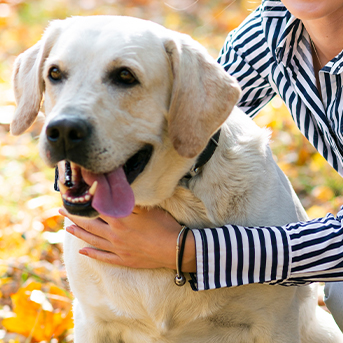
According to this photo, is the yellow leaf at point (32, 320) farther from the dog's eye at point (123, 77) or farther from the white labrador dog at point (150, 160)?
the dog's eye at point (123, 77)

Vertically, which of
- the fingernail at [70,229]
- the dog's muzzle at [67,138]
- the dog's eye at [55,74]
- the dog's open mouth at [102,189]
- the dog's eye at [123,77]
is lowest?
the fingernail at [70,229]

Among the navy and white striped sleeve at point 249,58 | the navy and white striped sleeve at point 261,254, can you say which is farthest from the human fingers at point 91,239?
the navy and white striped sleeve at point 249,58

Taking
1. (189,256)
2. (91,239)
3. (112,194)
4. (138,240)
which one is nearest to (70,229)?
(91,239)

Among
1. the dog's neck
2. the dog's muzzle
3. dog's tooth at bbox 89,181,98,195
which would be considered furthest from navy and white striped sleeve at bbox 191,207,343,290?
the dog's muzzle

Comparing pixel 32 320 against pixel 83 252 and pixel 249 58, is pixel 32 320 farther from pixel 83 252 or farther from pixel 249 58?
pixel 249 58

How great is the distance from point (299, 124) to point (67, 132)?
1377mm

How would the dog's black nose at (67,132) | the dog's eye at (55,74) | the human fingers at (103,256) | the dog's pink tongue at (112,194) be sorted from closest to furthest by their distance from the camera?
1. the dog's black nose at (67,132)
2. the dog's pink tongue at (112,194)
3. the dog's eye at (55,74)
4. the human fingers at (103,256)

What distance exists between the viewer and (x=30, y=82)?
2.26m

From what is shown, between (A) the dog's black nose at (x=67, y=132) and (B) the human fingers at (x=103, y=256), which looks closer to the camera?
(A) the dog's black nose at (x=67, y=132)

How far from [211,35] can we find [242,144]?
4350 millimetres

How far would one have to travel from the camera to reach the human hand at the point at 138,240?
2.14 metres

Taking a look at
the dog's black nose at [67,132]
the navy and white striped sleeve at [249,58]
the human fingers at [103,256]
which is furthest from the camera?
the navy and white striped sleeve at [249,58]

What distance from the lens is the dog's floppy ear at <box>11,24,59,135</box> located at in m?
2.20

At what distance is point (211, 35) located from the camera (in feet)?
20.7
